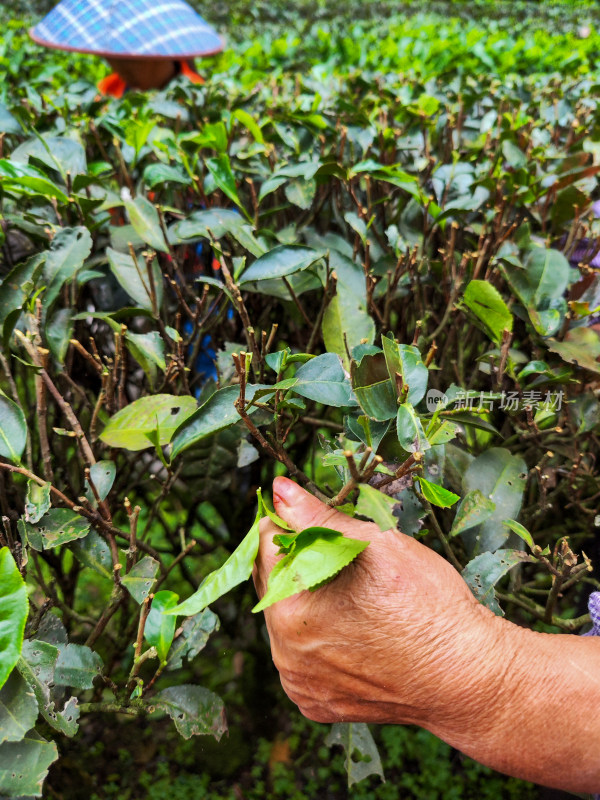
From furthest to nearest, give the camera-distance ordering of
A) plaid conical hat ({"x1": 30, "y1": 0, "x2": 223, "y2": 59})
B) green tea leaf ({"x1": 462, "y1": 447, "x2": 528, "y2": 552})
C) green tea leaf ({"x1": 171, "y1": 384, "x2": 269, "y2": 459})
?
plaid conical hat ({"x1": 30, "y1": 0, "x2": 223, "y2": 59}) → green tea leaf ({"x1": 462, "y1": 447, "x2": 528, "y2": 552}) → green tea leaf ({"x1": 171, "y1": 384, "x2": 269, "y2": 459})

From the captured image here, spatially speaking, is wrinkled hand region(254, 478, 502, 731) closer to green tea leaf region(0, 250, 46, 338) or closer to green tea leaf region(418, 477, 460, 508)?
green tea leaf region(418, 477, 460, 508)

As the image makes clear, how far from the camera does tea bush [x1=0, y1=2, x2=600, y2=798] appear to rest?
869 mm

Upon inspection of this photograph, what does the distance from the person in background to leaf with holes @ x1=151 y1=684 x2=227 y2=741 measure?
90.2 inches

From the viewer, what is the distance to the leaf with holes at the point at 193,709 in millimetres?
1017

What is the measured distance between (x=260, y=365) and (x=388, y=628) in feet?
1.43

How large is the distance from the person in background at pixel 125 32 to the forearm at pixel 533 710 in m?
2.42

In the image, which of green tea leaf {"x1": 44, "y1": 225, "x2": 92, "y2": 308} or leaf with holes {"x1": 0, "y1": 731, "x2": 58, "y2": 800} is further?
green tea leaf {"x1": 44, "y1": 225, "x2": 92, "y2": 308}

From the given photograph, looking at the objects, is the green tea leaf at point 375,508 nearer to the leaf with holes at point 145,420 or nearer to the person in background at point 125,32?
the leaf with holes at point 145,420

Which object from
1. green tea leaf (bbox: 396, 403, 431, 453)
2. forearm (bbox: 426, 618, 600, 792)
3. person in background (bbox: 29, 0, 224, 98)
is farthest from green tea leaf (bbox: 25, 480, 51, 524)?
person in background (bbox: 29, 0, 224, 98)

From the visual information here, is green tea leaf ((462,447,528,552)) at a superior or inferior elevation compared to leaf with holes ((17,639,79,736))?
inferior

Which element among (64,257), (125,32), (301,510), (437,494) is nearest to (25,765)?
(301,510)

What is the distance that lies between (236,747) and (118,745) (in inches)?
12.9

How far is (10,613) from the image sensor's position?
68 cm

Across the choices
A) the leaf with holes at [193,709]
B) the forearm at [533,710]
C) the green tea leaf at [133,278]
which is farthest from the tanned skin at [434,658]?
the green tea leaf at [133,278]
